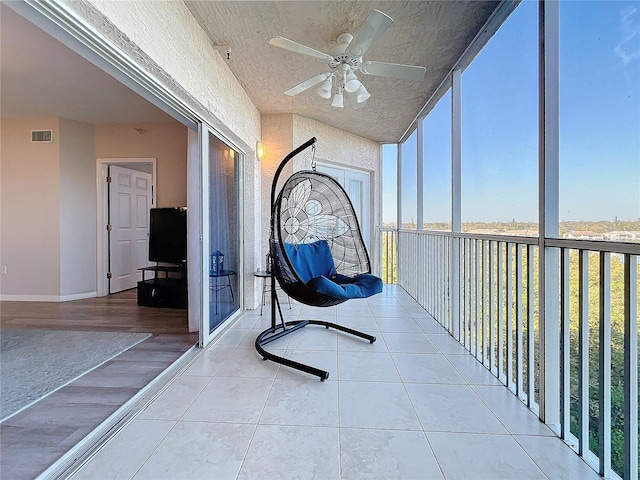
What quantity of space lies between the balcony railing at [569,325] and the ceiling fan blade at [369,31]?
147cm

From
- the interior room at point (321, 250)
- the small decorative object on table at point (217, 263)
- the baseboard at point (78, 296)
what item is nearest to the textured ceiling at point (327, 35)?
the interior room at point (321, 250)

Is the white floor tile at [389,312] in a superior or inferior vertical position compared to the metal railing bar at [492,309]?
inferior

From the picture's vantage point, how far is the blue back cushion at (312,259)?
2.72 meters

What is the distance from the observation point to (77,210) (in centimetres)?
447

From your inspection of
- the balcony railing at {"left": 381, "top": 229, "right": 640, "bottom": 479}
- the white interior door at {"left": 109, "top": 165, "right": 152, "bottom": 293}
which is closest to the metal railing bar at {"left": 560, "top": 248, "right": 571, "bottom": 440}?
the balcony railing at {"left": 381, "top": 229, "right": 640, "bottom": 479}

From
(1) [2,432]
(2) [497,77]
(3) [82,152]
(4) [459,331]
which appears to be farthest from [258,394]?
(3) [82,152]

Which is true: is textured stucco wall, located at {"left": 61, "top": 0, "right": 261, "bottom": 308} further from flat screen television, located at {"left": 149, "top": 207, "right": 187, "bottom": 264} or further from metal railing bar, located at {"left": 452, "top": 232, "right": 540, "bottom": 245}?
metal railing bar, located at {"left": 452, "top": 232, "right": 540, "bottom": 245}

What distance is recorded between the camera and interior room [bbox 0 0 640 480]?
134cm

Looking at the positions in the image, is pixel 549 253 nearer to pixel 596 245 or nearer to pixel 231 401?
pixel 596 245

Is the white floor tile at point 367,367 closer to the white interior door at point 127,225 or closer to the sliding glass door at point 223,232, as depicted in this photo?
the sliding glass door at point 223,232

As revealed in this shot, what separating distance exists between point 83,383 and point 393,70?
302 centimetres

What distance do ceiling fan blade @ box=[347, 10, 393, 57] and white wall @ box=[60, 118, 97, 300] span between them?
4.41 meters

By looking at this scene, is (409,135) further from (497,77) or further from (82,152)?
(82,152)

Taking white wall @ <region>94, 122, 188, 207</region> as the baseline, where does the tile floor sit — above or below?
below
